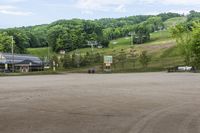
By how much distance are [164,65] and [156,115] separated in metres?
102

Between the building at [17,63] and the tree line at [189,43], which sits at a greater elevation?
the tree line at [189,43]

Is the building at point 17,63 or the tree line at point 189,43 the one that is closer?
the tree line at point 189,43

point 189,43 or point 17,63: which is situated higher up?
point 189,43

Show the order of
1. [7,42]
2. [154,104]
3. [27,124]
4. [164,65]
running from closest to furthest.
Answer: [27,124], [154,104], [164,65], [7,42]

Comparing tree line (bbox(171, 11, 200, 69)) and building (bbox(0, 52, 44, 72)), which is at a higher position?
tree line (bbox(171, 11, 200, 69))

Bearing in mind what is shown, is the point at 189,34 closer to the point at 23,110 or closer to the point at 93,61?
the point at 93,61

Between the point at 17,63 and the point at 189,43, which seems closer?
the point at 189,43

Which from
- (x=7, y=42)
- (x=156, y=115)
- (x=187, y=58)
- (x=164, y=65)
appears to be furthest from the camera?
(x=7, y=42)

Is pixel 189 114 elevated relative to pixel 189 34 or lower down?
lower down

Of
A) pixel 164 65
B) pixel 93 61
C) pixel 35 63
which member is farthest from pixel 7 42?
pixel 164 65

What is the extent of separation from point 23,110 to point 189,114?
7451 mm

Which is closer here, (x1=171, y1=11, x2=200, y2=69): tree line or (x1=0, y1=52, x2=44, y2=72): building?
(x1=171, y1=11, x2=200, y2=69): tree line

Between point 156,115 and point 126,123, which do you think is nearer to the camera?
point 126,123

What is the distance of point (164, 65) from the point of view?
119500 millimetres
